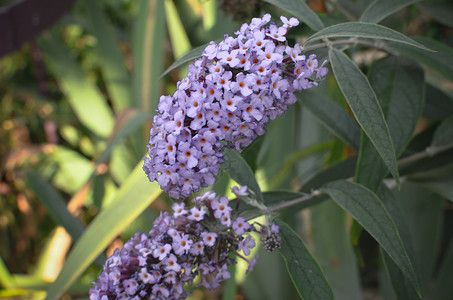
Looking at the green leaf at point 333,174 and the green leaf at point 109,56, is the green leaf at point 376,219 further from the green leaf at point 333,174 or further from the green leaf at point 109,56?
the green leaf at point 109,56

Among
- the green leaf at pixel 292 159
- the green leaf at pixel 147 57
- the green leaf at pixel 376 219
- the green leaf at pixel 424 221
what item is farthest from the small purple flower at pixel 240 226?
the green leaf at pixel 147 57

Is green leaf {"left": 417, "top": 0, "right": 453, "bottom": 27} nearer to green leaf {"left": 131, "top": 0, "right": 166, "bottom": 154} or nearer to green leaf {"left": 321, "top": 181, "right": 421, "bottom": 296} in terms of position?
green leaf {"left": 321, "top": 181, "right": 421, "bottom": 296}

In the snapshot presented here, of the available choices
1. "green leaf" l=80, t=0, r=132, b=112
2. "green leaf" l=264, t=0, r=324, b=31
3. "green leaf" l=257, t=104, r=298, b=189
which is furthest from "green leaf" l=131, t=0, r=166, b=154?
"green leaf" l=264, t=0, r=324, b=31

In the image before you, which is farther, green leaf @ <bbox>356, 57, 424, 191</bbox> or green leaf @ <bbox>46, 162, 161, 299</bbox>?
green leaf @ <bbox>46, 162, 161, 299</bbox>

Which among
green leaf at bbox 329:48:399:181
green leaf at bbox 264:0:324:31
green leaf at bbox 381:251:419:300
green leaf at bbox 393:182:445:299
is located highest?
green leaf at bbox 264:0:324:31

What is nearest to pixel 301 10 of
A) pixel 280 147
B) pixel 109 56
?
pixel 280 147

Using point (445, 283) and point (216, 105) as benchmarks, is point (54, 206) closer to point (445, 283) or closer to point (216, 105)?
point (216, 105)
